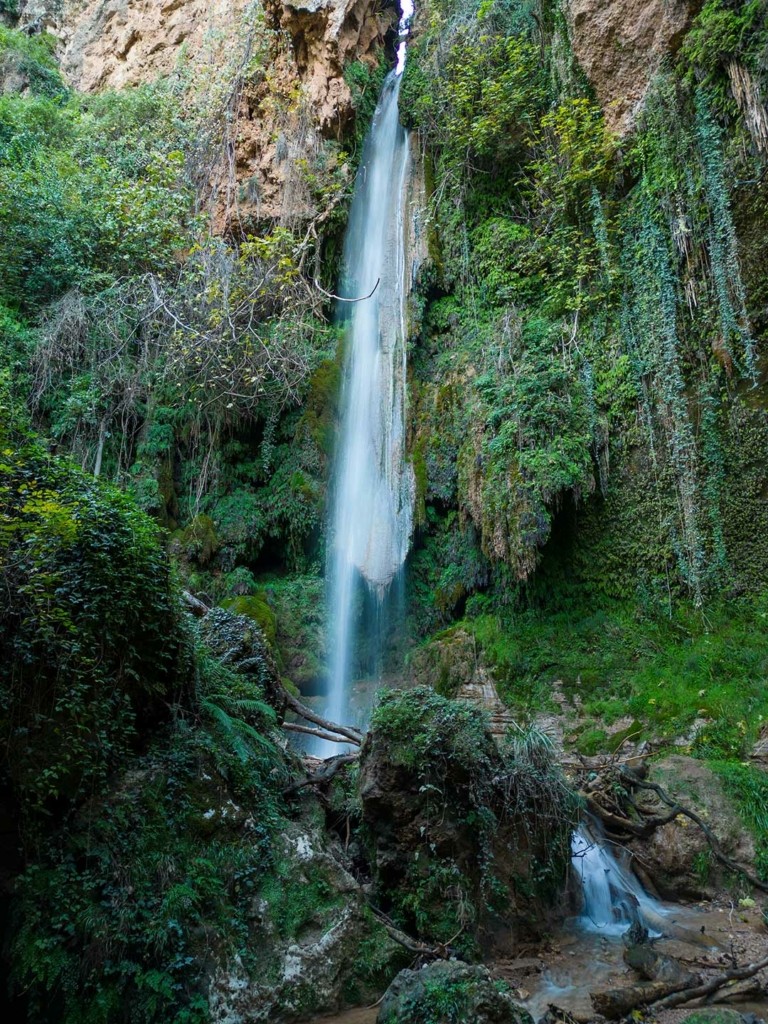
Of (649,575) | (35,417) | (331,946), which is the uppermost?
(35,417)

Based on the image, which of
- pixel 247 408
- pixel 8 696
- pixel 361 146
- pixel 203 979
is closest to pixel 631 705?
pixel 203 979

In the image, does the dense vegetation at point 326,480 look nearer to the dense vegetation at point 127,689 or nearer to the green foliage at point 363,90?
the dense vegetation at point 127,689

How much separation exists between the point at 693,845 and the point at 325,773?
3.77 metres

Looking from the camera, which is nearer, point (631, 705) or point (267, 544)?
point (631, 705)

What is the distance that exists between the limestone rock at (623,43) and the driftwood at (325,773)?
38.3ft

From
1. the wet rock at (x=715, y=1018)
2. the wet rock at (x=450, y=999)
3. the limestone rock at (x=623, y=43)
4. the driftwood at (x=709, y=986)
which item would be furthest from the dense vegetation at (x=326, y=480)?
the wet rock at (x=715, y=1018)

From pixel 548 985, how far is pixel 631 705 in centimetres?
510

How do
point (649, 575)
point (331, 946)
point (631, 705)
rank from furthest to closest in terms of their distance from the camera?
point (649, 575)
point (631, 705)
point (331, 946)

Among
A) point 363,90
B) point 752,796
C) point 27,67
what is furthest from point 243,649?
point 27,67

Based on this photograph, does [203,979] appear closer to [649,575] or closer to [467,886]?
[467,886]

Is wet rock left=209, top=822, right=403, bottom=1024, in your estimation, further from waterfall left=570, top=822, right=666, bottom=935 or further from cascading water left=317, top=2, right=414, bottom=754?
cascading water left=317, top=2, right=414, bottom=754

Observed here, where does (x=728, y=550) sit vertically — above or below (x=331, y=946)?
above

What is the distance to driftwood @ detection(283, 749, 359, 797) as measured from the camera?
19.4 ft

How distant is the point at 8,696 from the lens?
4.00 metres
